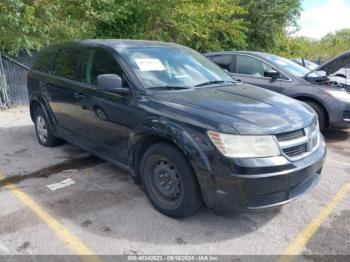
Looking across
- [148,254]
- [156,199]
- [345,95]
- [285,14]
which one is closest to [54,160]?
[156,199]

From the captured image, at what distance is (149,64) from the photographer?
13.2 ft

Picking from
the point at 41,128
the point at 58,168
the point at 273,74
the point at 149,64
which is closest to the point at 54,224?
the point at 58,168

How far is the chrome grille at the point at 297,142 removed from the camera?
126 inches

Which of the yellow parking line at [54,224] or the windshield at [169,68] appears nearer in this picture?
the yellow parking line at [54,224]

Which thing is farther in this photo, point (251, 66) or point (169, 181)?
point (251, 66)

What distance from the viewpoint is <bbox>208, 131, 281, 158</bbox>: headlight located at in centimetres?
304

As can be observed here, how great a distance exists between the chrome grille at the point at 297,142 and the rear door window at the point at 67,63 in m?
2.86

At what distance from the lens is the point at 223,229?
11.3 ft

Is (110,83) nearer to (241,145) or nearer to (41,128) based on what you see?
(241,145)

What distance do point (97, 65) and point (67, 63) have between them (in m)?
0.85

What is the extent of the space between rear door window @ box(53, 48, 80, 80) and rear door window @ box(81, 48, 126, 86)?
23 cm

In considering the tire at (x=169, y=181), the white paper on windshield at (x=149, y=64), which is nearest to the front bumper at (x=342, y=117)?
the white paper on windshield at (x=149, y=64)

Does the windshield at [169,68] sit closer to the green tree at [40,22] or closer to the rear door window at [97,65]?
the rear door window at [97,65]

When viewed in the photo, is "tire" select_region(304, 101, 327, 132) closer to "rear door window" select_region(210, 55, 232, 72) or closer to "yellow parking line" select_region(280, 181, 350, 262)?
"rear door window" select_region(210, 55, 232, 72)
